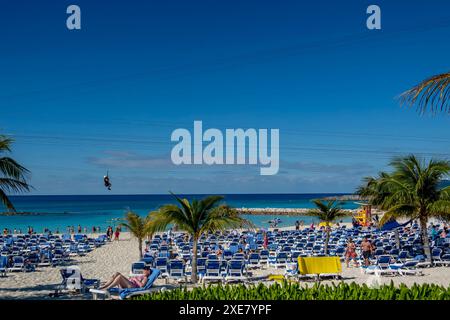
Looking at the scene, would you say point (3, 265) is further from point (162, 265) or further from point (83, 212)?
point (83, 212)

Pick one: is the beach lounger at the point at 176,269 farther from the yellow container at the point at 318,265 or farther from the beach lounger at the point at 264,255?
the beach lounger at the point at 264,255

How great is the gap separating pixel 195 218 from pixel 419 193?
782 cm

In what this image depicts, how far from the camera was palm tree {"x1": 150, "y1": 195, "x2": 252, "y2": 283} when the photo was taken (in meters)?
12.6

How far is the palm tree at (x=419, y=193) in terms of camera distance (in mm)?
15523

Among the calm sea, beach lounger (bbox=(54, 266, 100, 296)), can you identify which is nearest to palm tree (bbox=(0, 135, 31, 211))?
beach lounger (bbox=(54, 266, 100, 296))

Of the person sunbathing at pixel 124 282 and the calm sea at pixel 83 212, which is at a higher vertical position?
the person sunbathing at pixel 124 282

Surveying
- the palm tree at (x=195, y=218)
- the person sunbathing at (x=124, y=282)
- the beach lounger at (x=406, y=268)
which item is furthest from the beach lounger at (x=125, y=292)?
the beach lounger at (x=406, y=268)

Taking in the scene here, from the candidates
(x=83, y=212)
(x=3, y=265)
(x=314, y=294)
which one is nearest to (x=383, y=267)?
(x=314, y=294)

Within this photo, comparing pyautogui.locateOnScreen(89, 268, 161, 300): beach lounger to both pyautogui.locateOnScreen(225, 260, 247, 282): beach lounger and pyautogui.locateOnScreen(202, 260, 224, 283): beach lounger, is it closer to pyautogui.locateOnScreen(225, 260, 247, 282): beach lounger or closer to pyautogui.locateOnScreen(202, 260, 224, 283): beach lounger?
pyautogui.locateOnScreen(202, 260, 224, 283): beach lounger

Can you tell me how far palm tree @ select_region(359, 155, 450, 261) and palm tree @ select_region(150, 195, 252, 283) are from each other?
6.08 metres

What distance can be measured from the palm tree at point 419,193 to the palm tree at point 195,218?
608 cm

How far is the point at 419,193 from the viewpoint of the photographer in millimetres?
15812
